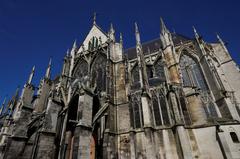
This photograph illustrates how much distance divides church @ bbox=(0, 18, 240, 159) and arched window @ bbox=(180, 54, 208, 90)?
78mm

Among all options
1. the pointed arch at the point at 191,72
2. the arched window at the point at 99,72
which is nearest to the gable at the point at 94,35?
the arched window at the point at 99,72

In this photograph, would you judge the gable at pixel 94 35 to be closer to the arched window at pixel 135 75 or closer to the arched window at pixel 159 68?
the arched window at pixel 135 75

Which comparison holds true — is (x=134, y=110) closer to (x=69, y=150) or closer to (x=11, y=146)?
(x=69, y=150)

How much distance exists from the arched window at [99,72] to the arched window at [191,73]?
24.2 feet

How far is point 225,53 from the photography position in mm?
16094

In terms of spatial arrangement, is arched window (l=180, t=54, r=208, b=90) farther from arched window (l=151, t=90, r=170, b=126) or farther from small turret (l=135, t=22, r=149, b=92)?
small turret (l=135, t=22, r=149, b=92)

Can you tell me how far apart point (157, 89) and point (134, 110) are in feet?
7.82

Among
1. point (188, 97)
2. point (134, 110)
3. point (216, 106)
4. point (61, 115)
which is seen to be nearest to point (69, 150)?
point (61, 115)

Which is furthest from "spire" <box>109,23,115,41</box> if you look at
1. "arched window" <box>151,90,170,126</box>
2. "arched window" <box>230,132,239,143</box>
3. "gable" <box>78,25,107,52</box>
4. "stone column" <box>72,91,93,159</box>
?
"arched window" <box>230,132,239,143</box>

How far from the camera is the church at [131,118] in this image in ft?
28.0

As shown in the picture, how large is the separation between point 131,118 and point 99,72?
5.51m

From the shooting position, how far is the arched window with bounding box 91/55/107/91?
13.2 meters

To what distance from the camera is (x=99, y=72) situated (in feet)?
46.4

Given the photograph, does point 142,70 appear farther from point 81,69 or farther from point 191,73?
point 81,69
